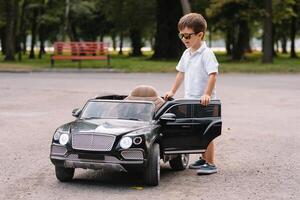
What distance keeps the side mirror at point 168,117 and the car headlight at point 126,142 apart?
688 mm

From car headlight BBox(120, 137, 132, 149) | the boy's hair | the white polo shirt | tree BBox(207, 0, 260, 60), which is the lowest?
car headlight BBox(120, 137, 132, 149)

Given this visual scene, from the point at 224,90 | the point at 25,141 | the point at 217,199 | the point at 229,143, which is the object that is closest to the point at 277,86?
the point at 224,90

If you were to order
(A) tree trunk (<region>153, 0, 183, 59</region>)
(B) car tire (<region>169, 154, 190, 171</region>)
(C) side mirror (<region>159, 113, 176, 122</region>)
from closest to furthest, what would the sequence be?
(C) side mirror (<region>159, 113, 176, 122</region>) → (B) car tire (<region>169, 154, 190, 171</region>) → (A) tree trunk (<region>153, 0, 183, 59</region>)

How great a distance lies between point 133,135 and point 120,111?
2.42ft

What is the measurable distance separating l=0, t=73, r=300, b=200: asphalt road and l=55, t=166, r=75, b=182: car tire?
98mm

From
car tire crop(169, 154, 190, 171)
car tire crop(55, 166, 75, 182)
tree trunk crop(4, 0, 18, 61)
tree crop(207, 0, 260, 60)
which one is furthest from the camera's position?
tree trunk crop(4, 0, 18, 61)

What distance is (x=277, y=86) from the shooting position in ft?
65.4

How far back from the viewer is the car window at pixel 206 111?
7.41 m

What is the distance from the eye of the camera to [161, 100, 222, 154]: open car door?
7320 mm

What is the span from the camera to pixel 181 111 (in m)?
7.39

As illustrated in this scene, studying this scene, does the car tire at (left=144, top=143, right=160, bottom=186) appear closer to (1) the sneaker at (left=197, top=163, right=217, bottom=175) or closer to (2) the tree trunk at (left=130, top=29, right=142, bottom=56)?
(1) the sneaker at (left=197, top=163, right=217, bottom=175)

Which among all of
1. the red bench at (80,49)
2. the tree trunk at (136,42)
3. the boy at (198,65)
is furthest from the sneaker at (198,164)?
the tree trunk at (136,42)

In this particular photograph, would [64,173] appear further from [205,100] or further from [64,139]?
[205,100]

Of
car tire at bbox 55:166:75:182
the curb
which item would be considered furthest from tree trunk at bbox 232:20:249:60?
car tire at bbox 55:166:75:182
